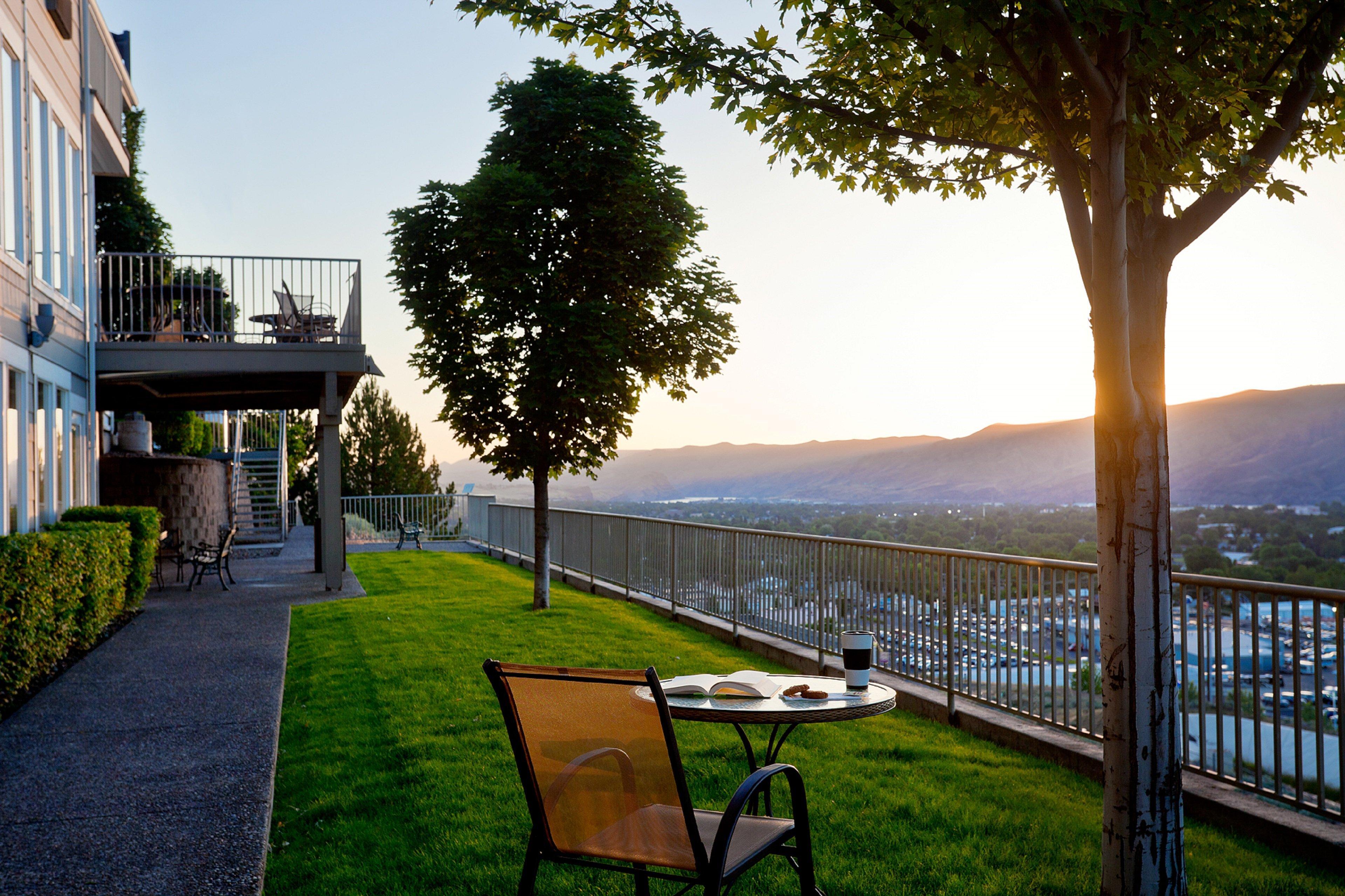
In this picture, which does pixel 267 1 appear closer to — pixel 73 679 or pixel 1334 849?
pixel 73 679

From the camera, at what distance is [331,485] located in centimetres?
1451

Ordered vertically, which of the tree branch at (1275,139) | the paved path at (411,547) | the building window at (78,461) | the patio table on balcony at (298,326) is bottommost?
the paved path at (411,547)

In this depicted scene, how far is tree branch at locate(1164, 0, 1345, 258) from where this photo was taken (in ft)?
11.3

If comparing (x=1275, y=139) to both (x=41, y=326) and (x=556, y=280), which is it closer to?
(x=556, y=280)

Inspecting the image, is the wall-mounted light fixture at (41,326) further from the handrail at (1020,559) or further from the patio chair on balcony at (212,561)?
the handrail at (1020,559)

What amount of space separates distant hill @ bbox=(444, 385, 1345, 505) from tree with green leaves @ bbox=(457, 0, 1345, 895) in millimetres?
530

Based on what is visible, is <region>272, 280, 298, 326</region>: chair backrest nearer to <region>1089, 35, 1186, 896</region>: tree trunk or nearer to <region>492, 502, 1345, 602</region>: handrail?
<region>492, 502, 1345, 602</region>: handrail

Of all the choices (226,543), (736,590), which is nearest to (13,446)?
(226,543)

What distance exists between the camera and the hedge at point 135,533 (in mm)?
11570

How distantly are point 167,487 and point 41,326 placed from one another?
878 cm

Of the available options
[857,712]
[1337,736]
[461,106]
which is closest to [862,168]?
[857,712]

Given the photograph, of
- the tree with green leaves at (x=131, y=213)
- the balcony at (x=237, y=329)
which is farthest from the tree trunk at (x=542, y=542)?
the tree with green leaves at (x=131, y=213)

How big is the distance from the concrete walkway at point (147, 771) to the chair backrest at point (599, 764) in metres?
1.64

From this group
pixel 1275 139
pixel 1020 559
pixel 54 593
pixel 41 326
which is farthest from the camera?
pixel 41 326
